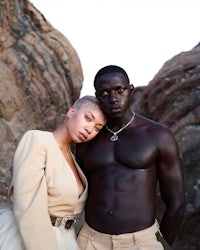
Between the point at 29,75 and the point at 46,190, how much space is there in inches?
136

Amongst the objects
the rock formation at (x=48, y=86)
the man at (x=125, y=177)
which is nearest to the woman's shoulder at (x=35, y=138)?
the man at (x=125, y=177)

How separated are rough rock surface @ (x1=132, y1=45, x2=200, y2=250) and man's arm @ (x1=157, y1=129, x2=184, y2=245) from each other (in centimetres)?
156

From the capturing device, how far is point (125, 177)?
3111 millimetres

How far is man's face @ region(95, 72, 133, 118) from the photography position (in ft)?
10.1

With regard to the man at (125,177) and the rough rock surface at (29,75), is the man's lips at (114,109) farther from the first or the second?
the rough rock surface at (29,75)

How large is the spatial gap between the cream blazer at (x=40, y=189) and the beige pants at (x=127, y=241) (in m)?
0.25

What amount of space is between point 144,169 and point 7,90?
316 centimetres

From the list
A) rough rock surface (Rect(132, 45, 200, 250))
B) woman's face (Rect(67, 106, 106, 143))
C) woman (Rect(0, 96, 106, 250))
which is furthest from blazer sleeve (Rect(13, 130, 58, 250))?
rough rock surface (Rect(132, 45, 200, 250))

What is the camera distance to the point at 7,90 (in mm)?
5945

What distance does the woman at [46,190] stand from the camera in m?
2.85

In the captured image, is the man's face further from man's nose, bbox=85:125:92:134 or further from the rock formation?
the rock formation

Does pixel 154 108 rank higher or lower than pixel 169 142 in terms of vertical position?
lower

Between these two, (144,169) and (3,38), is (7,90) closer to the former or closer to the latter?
(3,38)

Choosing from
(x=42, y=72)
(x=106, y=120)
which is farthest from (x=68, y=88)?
(x=106, y=120)
